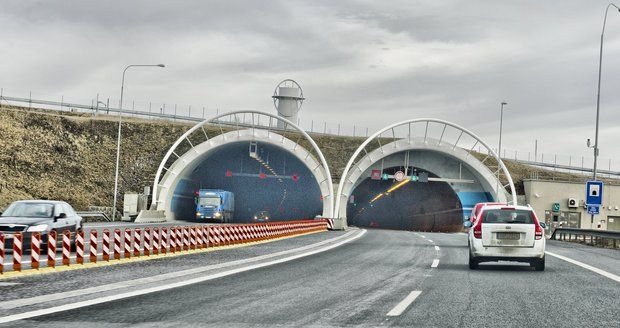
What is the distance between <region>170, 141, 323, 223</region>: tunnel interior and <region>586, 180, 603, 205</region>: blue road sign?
2826 centimetres

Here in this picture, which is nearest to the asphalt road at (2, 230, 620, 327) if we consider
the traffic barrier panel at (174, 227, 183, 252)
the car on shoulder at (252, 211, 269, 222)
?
the traffic barrier panel at (174, 227, 183, 252)

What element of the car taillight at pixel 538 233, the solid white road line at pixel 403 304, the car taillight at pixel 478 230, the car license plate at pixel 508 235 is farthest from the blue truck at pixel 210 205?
the solid white road line at pixel 403 304

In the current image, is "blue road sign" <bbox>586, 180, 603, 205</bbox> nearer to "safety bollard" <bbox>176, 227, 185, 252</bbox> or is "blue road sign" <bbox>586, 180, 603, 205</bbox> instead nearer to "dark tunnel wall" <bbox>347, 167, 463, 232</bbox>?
"safety bollard" <bbox>176, 227, 185, 252</bbox>

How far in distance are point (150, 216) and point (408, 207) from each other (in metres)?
38.8

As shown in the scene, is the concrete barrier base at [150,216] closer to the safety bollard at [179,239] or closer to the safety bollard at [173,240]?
the safety bollard at [179,239]

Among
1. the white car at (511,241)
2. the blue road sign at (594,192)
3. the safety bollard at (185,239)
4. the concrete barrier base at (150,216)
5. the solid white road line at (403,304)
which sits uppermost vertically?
the blue road sign at (594,192)

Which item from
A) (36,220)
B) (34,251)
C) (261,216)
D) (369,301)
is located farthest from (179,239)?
(261,216)

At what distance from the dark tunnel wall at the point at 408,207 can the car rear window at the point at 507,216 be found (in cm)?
5135

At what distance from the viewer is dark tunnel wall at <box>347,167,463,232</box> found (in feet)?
246

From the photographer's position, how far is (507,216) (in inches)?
719

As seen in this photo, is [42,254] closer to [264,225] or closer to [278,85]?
[264,225]

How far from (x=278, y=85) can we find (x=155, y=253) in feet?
211

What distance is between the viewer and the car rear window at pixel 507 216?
17.8m

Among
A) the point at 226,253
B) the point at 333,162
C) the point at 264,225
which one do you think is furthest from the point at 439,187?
the point at 226,253
